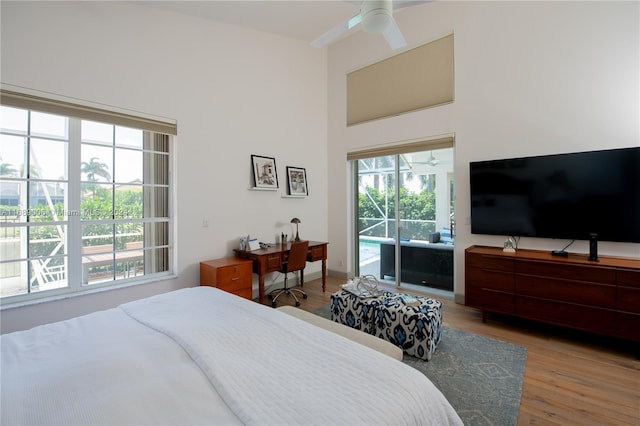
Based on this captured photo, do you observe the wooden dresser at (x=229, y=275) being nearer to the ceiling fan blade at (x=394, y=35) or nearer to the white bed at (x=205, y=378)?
the white bed at (x=205, y=378)

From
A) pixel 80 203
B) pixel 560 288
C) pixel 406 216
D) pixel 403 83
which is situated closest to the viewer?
pixel 560 288

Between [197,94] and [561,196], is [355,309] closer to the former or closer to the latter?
[561,196]

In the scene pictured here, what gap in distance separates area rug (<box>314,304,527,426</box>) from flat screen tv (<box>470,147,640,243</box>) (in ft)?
4.43

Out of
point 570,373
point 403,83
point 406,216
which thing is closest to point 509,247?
point 570,373

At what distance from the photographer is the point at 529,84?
326 centimetres

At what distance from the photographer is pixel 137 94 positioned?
119 inches

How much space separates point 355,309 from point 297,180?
2.49 metres

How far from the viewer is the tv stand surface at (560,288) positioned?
241 cm

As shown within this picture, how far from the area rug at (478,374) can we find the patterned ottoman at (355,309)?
0.46 m

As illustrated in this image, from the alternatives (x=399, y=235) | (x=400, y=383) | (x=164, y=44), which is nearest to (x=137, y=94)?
(x=164, y=44)

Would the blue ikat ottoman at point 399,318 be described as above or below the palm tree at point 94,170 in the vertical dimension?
below

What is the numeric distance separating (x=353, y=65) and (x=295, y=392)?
5024 millimetres

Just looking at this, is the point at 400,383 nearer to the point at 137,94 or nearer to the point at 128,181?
the point at 128,181

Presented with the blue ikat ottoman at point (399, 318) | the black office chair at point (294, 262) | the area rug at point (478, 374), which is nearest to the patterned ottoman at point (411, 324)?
the blue ikat ottoman at point (399, 318)
